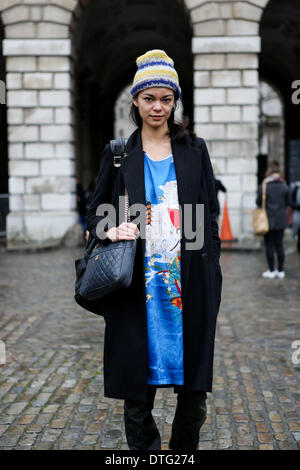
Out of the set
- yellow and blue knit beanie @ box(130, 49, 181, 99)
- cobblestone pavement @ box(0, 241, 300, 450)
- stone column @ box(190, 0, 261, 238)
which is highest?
stone column @ box(190, 0, 261, 238)

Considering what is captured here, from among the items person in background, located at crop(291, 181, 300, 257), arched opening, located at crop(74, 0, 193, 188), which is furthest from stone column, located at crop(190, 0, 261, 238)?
arched opening, located at crop(74, 0, 193, 188)

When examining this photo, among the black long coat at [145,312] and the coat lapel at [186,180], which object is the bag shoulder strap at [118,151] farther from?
the coat lapel at [186,180]

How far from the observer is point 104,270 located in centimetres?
261

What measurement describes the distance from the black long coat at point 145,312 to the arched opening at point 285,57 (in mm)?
16098

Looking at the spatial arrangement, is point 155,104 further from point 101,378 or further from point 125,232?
point 101,378

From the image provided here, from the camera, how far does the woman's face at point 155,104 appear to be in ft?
9.20

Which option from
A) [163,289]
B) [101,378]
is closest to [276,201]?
[101,378]

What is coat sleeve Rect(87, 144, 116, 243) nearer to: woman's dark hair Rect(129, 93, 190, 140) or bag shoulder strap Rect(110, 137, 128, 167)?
bag shoulder strap Rect(110, 137, 128, 167)

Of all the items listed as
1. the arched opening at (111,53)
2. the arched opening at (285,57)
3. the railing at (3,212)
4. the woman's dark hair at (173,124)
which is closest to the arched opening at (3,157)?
the railing at (3,212)

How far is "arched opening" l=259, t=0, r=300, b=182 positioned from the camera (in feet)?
63.3

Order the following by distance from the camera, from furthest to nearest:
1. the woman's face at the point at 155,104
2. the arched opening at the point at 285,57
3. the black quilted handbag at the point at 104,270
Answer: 1. the arched opening at the point at 285,57
2. the woman's face at the point at 155,104
3. the black quilted handbag at the point at 104,270

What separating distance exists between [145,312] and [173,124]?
93 cm

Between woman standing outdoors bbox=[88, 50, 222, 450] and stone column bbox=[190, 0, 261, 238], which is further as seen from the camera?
stone column bbox=[190, 0, 261, 238]

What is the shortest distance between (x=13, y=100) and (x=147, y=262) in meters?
12.9
